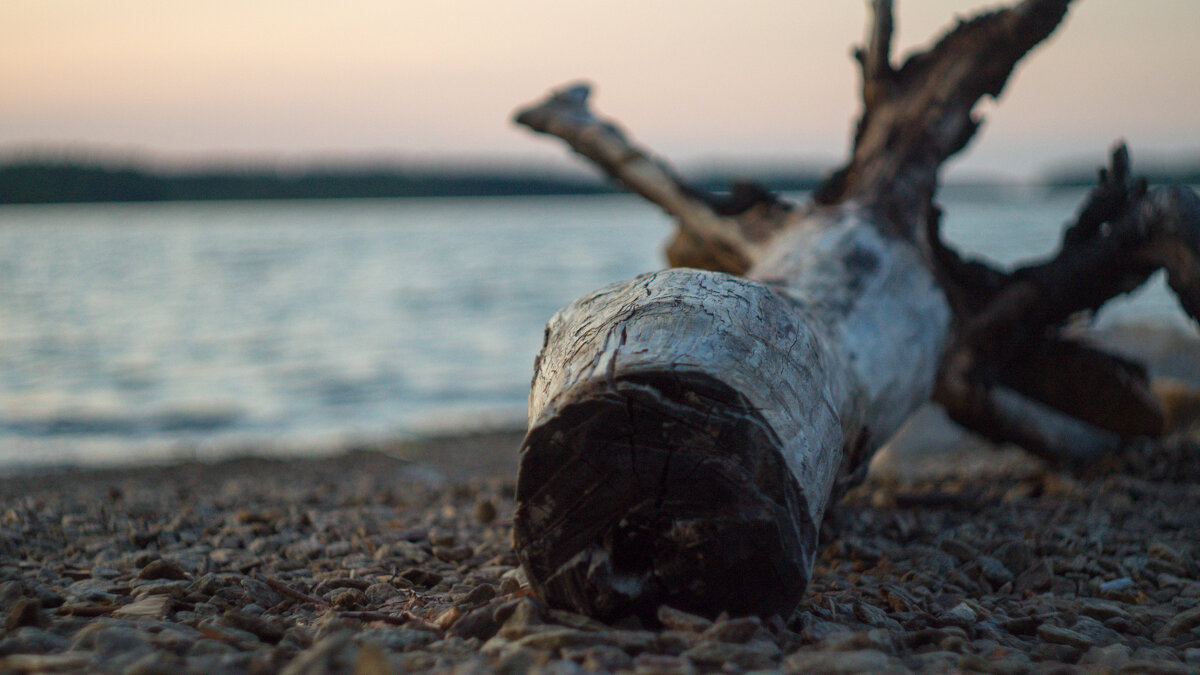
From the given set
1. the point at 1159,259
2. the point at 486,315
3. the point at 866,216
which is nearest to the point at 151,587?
the point at 866,216

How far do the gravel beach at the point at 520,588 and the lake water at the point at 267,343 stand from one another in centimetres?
383

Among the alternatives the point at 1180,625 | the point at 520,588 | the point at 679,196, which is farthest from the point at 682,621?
→ the point at 679,196

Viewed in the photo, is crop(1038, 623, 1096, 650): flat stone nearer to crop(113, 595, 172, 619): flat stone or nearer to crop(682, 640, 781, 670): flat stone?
crop(682, 640, 781, 670): flat stone

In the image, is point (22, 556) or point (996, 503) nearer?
point (22, 556)

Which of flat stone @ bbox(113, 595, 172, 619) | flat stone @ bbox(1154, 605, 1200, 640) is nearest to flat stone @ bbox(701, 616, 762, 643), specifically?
flat stone @ bbox(1154, 605, 1200, 640)

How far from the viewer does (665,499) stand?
6.03ft

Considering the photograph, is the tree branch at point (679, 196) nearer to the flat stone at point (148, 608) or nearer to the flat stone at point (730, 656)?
the flat stone at point (730, 656)

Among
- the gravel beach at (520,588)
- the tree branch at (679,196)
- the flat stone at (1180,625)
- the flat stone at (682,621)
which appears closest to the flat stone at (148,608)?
the gravel beach at (520,588)

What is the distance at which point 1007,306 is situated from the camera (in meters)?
4.21

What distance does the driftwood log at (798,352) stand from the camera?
1.83m

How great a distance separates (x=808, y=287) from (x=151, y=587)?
2392mm

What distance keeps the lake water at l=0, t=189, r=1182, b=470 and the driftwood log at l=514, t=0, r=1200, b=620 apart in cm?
246

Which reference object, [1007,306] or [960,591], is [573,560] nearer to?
[960,591]

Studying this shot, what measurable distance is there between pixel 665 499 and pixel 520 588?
631mm
